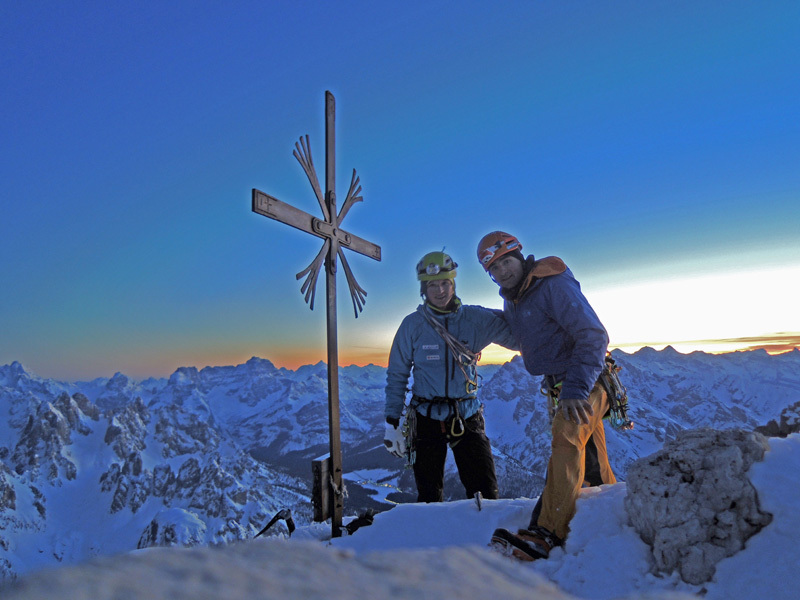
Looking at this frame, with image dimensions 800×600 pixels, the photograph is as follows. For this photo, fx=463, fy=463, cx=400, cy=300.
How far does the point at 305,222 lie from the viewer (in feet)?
22.6

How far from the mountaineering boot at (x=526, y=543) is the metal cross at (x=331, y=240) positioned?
9.84 feet

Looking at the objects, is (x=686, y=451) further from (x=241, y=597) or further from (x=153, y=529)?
(x=153, y=529)

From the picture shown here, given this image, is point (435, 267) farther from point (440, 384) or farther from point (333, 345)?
point (333, 345)

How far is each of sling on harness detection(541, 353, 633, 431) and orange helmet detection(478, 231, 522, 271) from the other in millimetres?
1553

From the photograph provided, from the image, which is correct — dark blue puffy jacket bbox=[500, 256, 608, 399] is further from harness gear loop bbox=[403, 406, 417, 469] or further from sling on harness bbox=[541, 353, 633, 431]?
harness gear loop bbox=[403, 406, 417, 469]

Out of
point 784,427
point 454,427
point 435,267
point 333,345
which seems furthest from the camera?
point 784,427

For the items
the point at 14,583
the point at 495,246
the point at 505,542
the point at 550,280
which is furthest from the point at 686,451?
the point at 14,583

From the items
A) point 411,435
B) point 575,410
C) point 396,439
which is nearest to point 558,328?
point 575,410

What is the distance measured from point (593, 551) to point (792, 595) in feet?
4.55

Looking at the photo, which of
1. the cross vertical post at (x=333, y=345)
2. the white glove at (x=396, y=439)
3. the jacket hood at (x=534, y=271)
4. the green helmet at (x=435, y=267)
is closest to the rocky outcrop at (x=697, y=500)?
the jacket hood at (x=534, y=271)

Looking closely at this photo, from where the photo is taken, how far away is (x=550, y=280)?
526 cm

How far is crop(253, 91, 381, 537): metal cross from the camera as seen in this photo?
21.8 ft

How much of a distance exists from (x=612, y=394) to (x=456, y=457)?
2528 millimetres

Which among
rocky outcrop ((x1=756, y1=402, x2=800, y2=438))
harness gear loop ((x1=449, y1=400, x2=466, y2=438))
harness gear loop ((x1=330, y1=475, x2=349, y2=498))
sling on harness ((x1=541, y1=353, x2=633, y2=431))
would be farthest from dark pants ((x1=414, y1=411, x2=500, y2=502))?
rocky outcrop ((x1=756, y1=402, x2=800, y2=438))
